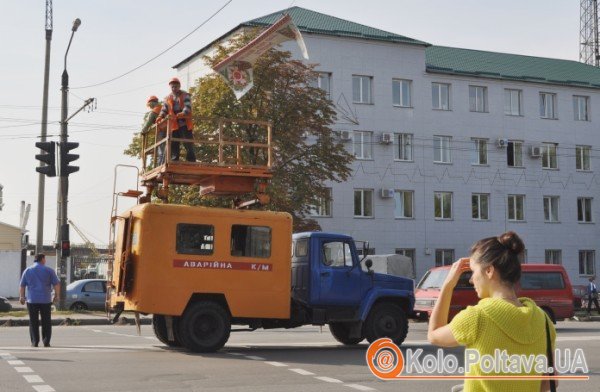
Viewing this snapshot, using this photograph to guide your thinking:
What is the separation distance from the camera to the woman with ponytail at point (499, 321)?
13.1ft

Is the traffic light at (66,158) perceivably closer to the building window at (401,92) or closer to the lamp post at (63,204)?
the lamp post at (63,204)

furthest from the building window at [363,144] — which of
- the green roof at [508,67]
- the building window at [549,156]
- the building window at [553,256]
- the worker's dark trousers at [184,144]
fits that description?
the worker's dark trousers at [184,144]

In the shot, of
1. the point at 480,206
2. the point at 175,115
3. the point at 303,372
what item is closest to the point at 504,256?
the point at 303,372

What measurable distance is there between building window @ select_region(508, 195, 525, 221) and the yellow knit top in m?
46.1

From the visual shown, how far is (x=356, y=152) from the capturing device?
4450 centimetres

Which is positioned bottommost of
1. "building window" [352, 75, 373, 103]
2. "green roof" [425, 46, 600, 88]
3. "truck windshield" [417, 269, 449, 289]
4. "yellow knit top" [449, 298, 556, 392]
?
"yellow knit top" [449, 298, 556, 392]

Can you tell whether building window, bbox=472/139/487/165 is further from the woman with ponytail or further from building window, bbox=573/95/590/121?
the woman with ponytail

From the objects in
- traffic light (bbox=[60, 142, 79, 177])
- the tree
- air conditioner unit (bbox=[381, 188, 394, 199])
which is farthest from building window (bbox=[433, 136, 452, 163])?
traffic light (bbox=[60, 142, 79, 177])

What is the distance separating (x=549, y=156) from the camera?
50.4 m

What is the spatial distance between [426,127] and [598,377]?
3530 cm

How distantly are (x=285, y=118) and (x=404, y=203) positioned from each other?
15.7 meters

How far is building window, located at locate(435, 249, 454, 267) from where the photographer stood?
46844 mm

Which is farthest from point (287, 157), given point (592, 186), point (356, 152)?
point (592, 186)

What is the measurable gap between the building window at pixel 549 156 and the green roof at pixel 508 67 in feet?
12.5
